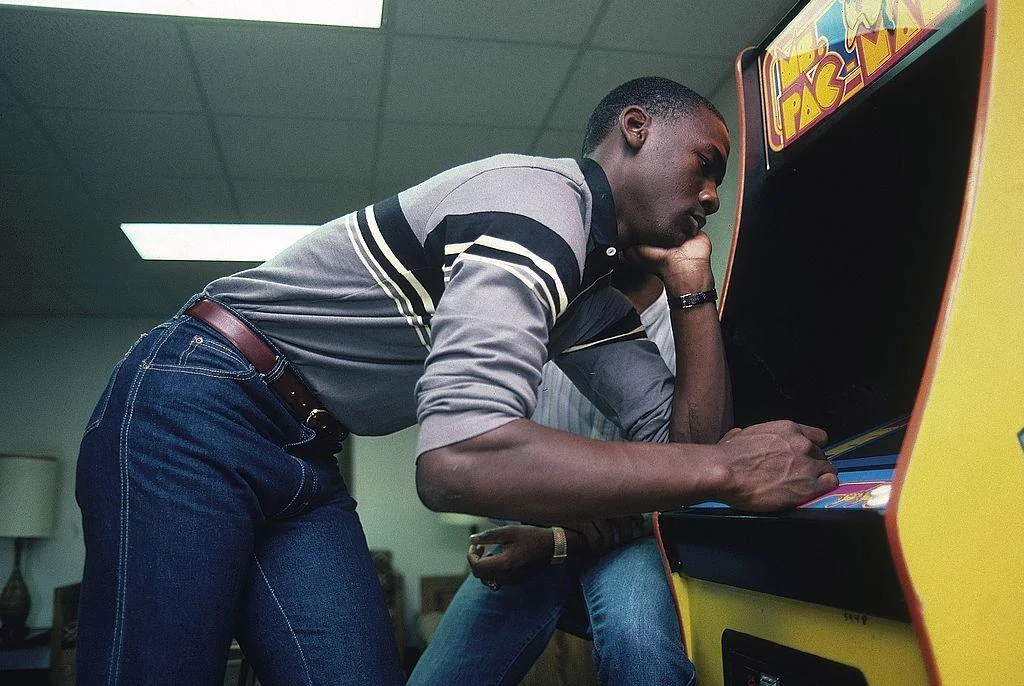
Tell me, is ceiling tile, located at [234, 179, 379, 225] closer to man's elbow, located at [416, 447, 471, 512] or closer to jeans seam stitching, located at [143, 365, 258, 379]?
jeans seam stitching, located at [143, 365, 258, 379]

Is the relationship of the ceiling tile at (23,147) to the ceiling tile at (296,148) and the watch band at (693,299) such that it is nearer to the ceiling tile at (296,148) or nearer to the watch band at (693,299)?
the ceiling tile at (296,148)

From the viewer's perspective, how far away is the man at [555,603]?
1082mm

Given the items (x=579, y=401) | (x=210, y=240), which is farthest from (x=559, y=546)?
(x=210, y=240)

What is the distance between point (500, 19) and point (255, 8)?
78 cm

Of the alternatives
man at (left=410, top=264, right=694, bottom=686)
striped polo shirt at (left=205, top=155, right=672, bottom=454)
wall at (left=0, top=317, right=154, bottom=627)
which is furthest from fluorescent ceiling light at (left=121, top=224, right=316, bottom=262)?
striped polo shirt at (left=205, top=155, right=672, bottom=454)

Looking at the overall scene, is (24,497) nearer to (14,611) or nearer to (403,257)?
(14,611)

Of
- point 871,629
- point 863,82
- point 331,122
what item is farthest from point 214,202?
point 871,629

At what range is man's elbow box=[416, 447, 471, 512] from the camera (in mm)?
639

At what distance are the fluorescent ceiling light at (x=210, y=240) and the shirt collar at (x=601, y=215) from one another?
11.0ft

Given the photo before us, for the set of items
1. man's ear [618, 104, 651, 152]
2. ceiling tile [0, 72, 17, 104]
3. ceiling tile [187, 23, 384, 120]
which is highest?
ceiling tile [0, 72, 17, 104]

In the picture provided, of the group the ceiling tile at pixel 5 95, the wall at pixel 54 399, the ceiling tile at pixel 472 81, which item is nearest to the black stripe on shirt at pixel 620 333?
the ceiling tile at pixel 472 81

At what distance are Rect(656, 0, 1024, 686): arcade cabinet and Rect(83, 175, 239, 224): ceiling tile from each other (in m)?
3.08

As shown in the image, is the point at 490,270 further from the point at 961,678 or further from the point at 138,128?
the point at 138,128

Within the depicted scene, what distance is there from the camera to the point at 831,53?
0.95m
